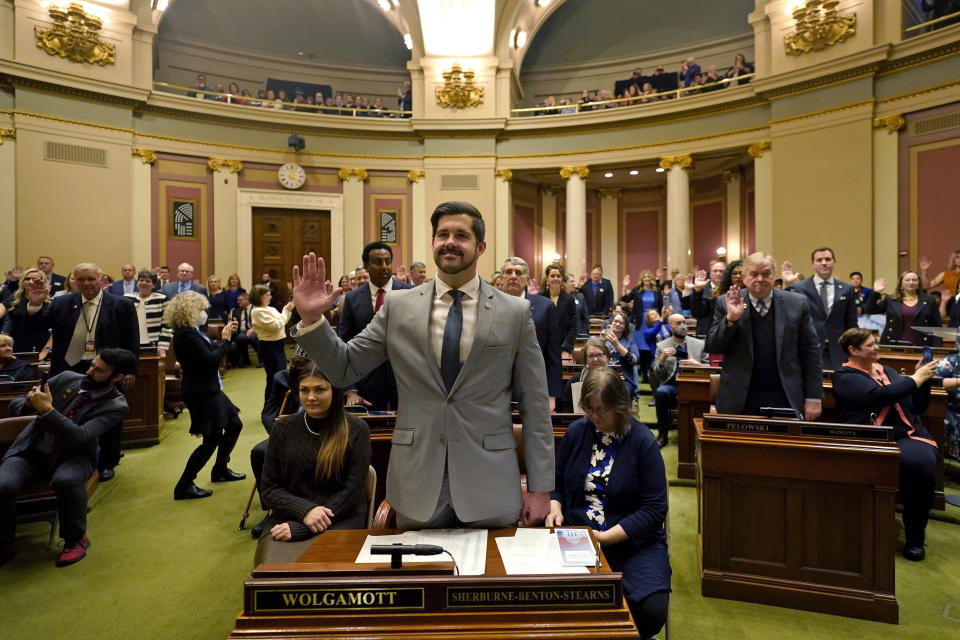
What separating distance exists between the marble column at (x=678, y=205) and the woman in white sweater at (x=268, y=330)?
9.02 metres

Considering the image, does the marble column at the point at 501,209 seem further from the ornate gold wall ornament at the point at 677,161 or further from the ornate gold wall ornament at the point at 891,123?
the ornate gold wall ornament at the point at 891,123

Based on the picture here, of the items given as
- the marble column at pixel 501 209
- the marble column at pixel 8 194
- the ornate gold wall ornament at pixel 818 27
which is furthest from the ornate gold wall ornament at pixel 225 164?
the ornate gold wall ornament at pixel 818 27

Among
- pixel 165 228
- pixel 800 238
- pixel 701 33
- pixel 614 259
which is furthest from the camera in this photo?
pixel 614 259

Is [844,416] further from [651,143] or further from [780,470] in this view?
[651,143]

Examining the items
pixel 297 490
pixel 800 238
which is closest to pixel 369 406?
pixel 297 490

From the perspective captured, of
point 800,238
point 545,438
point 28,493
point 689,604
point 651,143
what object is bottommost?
point 689,604

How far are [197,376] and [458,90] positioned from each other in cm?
1050

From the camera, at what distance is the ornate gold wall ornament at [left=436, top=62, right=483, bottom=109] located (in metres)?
12.5

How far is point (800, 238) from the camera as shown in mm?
9922

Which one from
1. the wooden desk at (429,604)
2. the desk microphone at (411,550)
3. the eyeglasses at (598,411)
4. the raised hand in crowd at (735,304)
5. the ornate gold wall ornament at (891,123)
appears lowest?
the wooden desk at (429,604)

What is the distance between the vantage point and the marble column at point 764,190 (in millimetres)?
10453

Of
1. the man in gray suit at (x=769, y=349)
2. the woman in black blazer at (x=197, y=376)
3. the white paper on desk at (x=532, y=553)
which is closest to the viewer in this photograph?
the white paper on desk at (x=532, y=553)

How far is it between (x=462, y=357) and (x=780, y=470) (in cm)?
185

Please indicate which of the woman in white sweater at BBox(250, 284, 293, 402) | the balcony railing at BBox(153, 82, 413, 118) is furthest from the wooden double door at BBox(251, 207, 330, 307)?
the woman in white sweater at BBox(250, 284, 293, 402)
